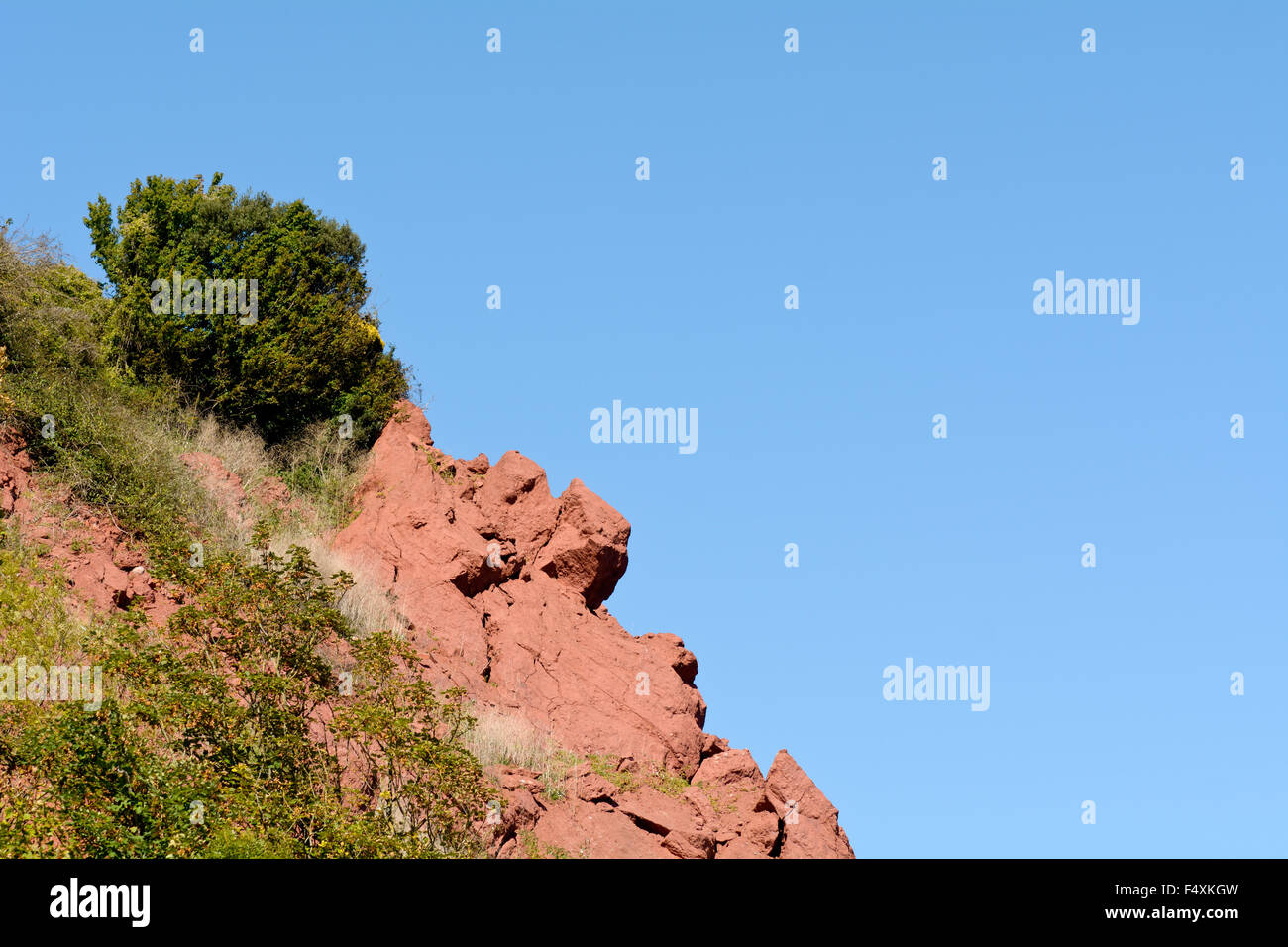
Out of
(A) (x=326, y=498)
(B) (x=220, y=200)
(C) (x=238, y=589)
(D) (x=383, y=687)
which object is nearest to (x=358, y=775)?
(D) (x=383, y=687)

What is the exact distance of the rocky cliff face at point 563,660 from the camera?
23.8m

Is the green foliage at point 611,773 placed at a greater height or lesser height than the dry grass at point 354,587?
lesser

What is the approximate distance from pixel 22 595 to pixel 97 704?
4.48m

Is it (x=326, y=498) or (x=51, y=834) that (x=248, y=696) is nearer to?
(x=51, y=834)

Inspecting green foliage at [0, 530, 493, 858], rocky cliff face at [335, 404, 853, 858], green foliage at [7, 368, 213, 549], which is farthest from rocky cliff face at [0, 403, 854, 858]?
green foliage at [0, 530, 493, 858]

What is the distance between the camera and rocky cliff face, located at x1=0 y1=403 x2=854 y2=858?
23.9 m

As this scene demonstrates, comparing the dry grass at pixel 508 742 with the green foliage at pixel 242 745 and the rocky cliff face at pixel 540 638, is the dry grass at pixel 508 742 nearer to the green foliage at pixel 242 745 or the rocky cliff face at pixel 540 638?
the rocky cliff face at pixel 540 638

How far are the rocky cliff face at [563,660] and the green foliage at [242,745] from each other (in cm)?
183

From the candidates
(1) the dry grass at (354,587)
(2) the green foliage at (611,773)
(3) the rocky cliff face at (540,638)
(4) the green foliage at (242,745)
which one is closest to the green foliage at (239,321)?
(3) the rocky cliff face at (540,638)

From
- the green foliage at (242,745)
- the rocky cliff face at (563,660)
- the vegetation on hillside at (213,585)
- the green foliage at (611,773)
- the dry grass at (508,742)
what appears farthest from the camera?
the green foliage at (611,773)

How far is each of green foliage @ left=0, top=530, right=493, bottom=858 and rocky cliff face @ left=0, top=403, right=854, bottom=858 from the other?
1.27 metres

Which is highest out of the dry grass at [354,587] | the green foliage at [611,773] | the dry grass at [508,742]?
the dry grass at [354,587]

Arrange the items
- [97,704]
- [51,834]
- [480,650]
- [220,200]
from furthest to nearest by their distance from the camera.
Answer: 1. [220,200]
2. [480,650]
3. [97,704]
4. [51,834]
